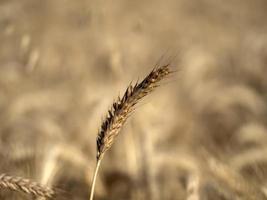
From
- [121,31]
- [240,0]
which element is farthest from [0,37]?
[240,0]

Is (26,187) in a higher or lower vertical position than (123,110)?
lower

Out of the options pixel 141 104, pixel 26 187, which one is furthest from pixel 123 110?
pixel 141 104

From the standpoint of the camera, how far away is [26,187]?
4.79 feet

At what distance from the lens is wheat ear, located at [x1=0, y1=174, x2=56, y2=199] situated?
1442 mm

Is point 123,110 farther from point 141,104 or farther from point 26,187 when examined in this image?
point 141,104

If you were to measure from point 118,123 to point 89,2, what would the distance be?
19.5ft

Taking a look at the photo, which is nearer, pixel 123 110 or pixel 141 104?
pixel 123 110

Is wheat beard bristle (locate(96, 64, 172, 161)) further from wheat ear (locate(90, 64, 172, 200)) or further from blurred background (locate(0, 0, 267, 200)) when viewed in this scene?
blurred background (locate(0, 0, 267, 200))

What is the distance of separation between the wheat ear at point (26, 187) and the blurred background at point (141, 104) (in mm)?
104

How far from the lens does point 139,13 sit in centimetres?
763

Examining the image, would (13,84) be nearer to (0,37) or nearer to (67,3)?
(0,37)

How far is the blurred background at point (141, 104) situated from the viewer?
2426 mm

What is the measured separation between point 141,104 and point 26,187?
103cm

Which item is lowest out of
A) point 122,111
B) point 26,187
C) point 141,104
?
point 26,187
